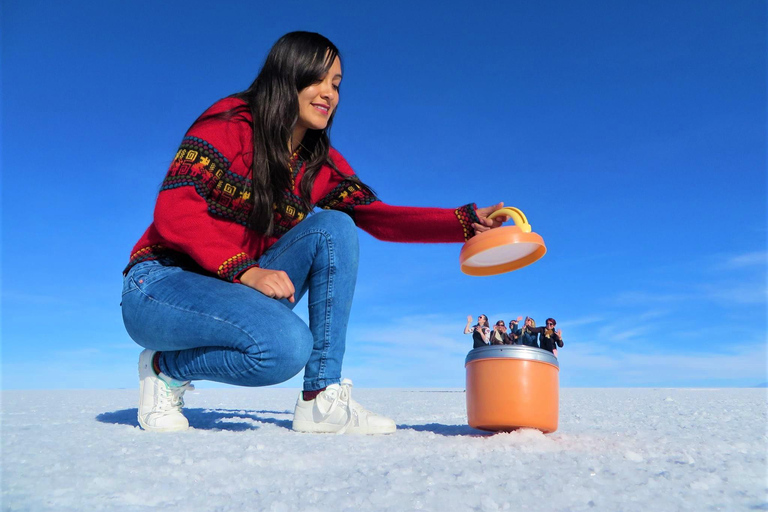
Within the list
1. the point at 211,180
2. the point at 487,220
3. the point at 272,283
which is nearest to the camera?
the point at 272,283

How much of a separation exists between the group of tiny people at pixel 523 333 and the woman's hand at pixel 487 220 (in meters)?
0.98

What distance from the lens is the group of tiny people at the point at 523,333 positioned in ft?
12.0

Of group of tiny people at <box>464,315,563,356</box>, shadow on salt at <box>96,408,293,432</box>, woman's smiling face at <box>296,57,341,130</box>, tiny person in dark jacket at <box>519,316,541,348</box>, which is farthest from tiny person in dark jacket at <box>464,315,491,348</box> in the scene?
woman's smiling face at <box>296,57,341,130</box>

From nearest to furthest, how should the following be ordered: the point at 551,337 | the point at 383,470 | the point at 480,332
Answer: the point at 383,470 < the point at 551,337 < the point at 480,332

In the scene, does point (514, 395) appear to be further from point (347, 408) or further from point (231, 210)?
point (231, 210)

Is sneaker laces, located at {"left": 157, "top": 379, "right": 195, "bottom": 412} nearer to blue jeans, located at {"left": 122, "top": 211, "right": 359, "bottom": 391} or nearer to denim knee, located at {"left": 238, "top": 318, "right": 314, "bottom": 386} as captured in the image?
blue jeans, located at {"left": 122, "top": 211, "right": 359, "bottom": 391}

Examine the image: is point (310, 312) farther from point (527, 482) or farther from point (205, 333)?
point (527, 482)

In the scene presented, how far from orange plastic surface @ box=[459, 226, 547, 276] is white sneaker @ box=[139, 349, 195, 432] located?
1287 mm

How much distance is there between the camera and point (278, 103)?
2.33 meters

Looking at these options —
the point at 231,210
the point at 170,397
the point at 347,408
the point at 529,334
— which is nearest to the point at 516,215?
the point at 347,408

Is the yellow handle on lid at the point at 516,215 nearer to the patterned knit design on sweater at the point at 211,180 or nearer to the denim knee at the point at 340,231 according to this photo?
the denim knee at the point at 340,231

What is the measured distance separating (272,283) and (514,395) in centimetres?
96

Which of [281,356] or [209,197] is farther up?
[209,197]

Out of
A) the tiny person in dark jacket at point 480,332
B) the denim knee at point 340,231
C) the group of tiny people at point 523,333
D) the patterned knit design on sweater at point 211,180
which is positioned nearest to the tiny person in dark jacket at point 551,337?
the group of tiny people at point 523,333
